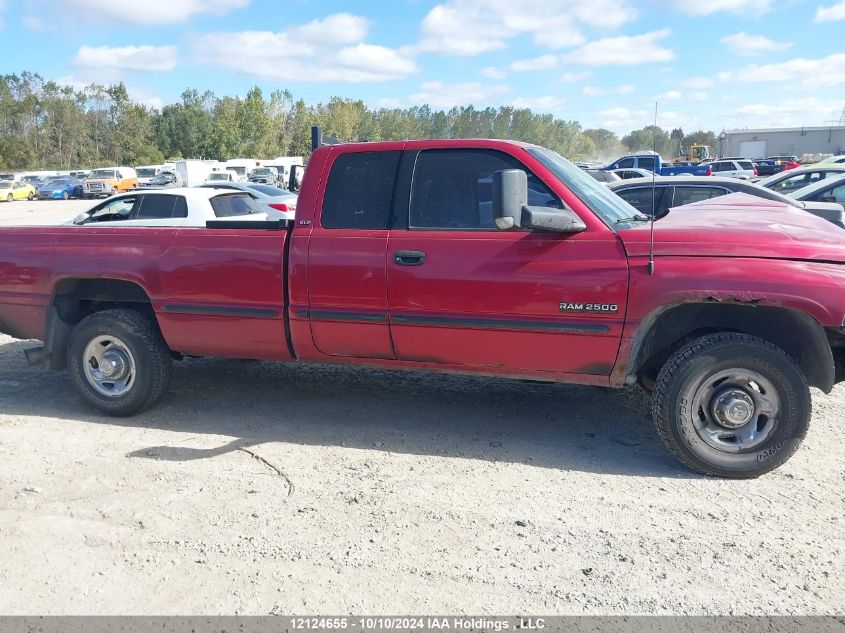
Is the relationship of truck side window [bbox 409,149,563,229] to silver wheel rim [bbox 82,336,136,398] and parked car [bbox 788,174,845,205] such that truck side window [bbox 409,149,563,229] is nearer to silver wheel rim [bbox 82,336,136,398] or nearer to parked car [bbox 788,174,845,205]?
silver wheel rim [bbox 82,336,136,398]

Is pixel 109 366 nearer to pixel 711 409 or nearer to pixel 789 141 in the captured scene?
pixel 711 409

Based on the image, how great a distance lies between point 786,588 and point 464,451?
1.95 metres

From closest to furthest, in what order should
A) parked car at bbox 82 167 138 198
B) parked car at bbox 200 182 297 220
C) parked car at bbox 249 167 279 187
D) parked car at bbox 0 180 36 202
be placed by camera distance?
1. parked car at bbox 200 182 297 220
2. parked car at bbox 249 167 279 187
3. parked car at bbox 0 180 36 202
4. parked car at bbox 82 167 138 198

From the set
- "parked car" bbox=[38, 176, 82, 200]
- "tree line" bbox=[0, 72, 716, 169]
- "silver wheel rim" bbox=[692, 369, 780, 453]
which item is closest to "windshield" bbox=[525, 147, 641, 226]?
"silver wheel rim" bbox=[692, 369, 780, 453]

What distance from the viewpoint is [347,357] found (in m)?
4.64

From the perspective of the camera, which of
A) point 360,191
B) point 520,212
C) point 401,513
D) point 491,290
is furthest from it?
point 360,191

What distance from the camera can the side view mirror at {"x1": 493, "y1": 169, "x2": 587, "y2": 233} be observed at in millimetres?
3818

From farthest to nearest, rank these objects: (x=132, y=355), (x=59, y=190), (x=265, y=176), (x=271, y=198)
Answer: (x=59, y=190)
(x=265, y=176)
(x=271, y=198)
(x=132, y=355)

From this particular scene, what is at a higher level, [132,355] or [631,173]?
[631,173]

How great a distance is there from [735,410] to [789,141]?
81558 millimetres

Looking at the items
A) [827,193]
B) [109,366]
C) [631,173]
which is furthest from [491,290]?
[631,173]

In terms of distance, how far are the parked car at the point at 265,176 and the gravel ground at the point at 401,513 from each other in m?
32.9

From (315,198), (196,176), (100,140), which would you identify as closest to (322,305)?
(315,198)

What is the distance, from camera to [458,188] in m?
4.37
